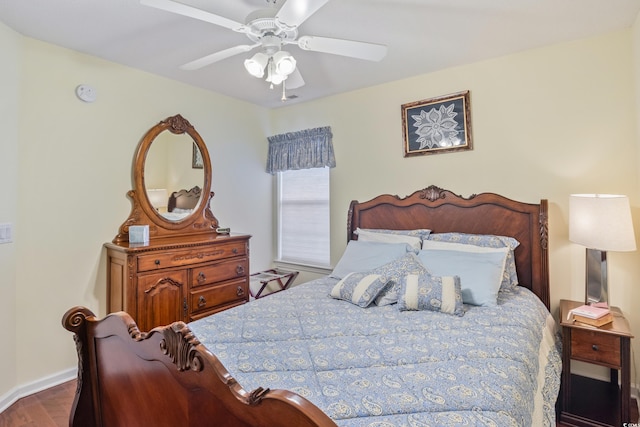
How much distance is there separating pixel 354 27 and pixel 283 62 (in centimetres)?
70

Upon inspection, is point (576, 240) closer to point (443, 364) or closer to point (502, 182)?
point (502, 182)

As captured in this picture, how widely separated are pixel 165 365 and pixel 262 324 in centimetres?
71

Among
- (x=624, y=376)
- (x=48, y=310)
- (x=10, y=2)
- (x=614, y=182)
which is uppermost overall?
(x=10, y=2)

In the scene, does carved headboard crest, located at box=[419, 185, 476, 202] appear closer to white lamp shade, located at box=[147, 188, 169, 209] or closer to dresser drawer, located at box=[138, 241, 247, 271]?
dresser drawer, located at box=[138, 241, 247, 271]

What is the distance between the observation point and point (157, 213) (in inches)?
116

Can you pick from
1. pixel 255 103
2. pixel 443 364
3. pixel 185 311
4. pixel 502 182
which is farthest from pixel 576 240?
pixel 255 103

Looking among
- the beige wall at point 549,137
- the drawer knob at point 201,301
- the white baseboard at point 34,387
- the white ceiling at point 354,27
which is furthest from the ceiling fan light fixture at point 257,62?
the white baseboard at point 34,387

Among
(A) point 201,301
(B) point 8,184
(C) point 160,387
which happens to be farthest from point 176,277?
(C) point 160,387

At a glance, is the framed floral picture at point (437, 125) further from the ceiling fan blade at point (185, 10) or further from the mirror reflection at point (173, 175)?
the mirror reflection at point (173, 175)

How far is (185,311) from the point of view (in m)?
2.72

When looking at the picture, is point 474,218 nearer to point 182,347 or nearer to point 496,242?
point 496,242

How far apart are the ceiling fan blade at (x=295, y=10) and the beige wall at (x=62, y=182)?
1934 millimetres

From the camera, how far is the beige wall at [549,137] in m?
2.22

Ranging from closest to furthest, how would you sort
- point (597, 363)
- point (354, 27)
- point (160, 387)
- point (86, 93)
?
point (160, 387)
point (597, 363)
point (354, 27)
point (86, 93)
